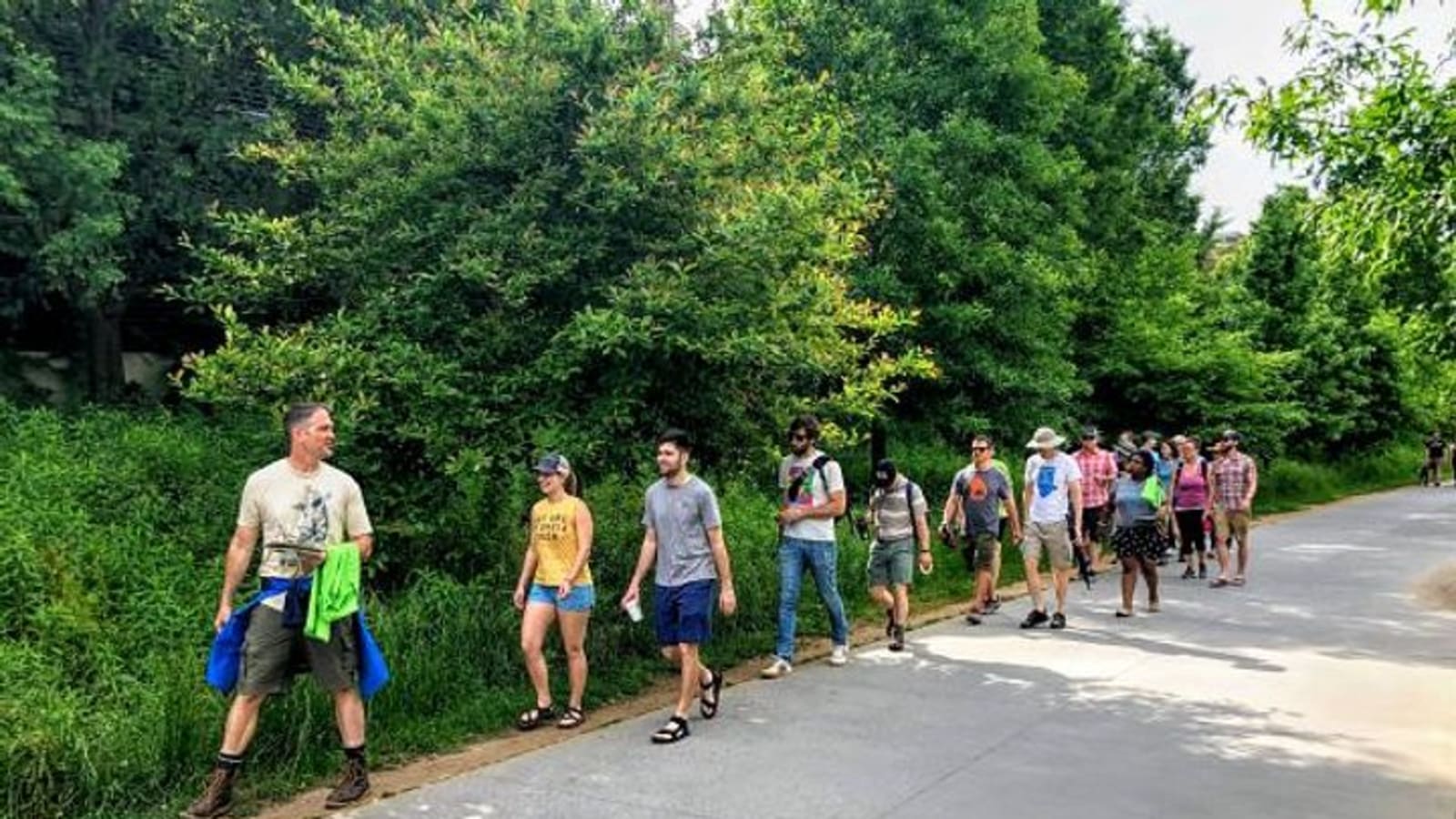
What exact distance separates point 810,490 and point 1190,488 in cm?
719

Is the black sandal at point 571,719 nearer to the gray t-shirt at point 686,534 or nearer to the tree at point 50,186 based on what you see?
the gray t-shirt at point 686,534

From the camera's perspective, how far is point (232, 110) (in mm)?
16031

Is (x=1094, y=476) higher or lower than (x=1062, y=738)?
higher

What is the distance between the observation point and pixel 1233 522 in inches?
536

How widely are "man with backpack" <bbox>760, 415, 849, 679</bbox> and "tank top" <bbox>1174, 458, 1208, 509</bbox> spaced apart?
6813 millimetres

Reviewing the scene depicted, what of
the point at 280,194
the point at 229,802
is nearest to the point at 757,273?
the point at 229,802

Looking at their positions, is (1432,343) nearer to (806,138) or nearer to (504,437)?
(806,138)

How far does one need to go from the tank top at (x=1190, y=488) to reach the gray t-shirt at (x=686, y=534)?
335 inches

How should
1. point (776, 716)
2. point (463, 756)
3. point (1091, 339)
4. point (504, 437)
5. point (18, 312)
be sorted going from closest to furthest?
1. point (463, 756)
2. point (776, 716)
3. point (504, 437)
4. point (18, 312)
5. point (1091, 339)

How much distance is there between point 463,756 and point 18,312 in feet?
37.3

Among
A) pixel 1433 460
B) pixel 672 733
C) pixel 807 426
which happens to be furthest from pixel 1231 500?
pixel 1433 460

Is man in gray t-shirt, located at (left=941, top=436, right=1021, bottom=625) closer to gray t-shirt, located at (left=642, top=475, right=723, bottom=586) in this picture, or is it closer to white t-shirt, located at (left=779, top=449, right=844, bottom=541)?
white t-shirt, located at (left=779, top=449, right=844, bottom=541)

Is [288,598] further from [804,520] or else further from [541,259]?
[804,520]

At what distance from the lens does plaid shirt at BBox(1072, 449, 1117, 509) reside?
13.7 m
